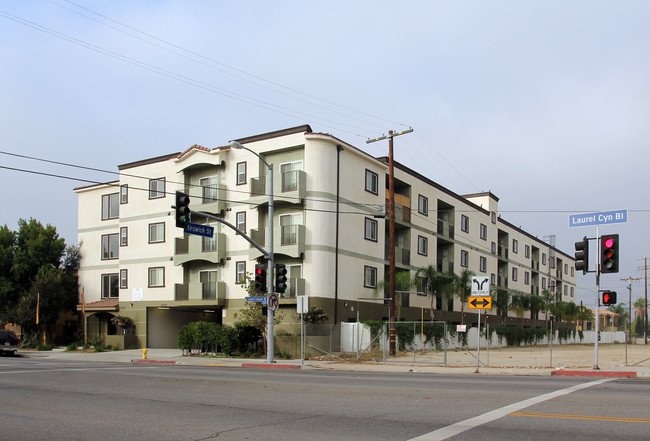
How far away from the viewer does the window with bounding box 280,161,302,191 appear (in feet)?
114

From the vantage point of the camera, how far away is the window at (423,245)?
4388 centimetres

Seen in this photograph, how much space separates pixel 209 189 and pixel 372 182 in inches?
400

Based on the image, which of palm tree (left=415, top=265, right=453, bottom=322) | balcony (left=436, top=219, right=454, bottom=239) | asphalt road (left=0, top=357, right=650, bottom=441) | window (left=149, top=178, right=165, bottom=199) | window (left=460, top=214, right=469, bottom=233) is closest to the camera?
asphalt road (left=0, top=357, right=650, bottom=441)

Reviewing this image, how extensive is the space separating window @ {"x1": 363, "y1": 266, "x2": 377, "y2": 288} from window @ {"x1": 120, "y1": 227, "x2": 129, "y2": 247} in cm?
1695

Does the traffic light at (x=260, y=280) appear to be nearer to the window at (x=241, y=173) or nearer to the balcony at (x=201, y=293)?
the balcony at (x=201, y=293)

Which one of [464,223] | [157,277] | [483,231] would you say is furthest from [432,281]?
[157,277]

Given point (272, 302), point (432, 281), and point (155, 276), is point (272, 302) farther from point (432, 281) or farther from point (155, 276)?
point (432, 281)

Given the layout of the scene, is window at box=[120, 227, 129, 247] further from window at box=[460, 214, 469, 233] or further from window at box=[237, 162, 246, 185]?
window at box=[460, 214, 469, 233]

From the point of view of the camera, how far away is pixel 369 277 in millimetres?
38250

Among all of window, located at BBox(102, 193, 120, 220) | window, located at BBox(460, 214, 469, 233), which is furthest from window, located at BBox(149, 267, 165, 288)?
window, located at BBox(460, 214, 469, 233)

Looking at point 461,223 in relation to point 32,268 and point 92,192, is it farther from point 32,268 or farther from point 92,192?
point 32,268

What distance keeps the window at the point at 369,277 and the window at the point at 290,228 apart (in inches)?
218

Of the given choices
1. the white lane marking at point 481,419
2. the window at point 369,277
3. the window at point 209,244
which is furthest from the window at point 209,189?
the white lane marking at point 481,419

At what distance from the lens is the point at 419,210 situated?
4372 centimetres
